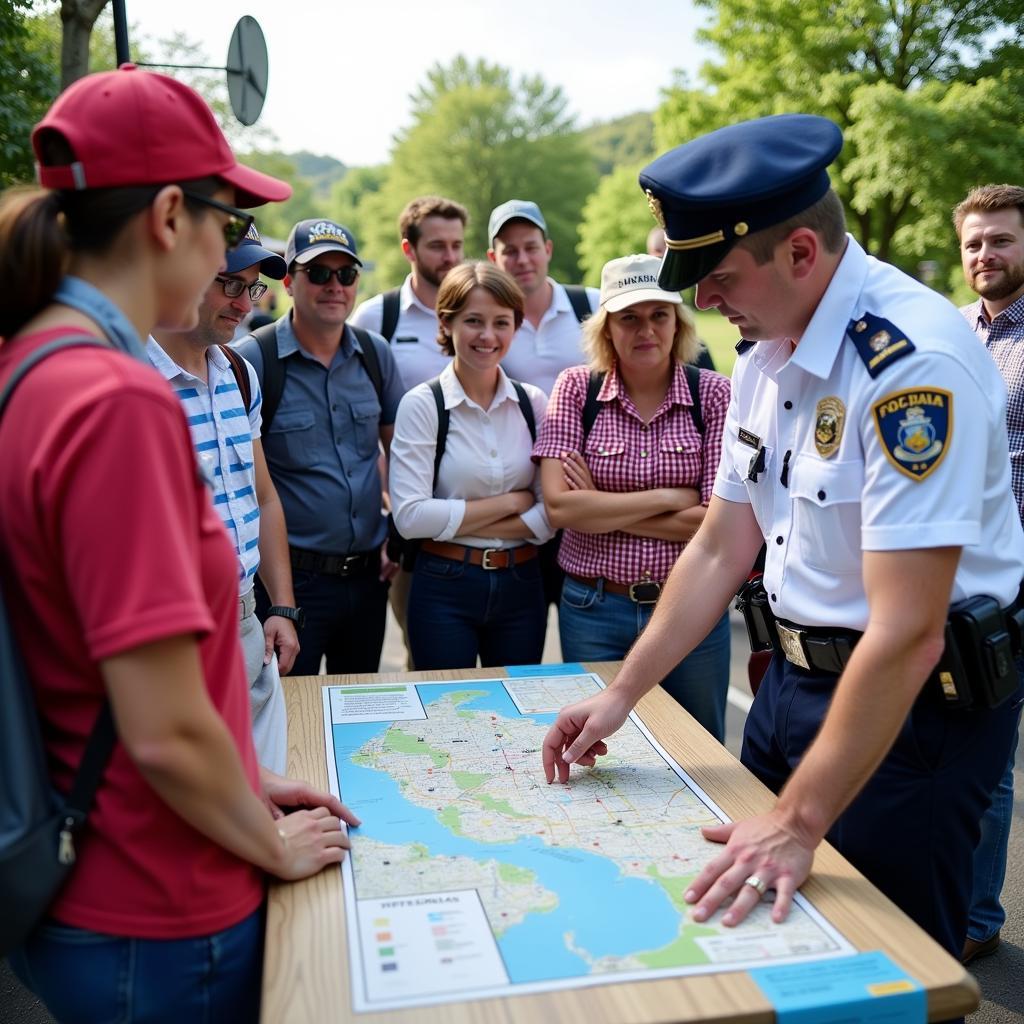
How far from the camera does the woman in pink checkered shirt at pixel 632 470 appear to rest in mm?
3117

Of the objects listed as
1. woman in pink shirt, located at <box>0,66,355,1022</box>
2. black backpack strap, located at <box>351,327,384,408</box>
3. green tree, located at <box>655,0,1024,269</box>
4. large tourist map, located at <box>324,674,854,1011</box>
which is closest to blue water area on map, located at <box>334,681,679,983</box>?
large tourist map, located at <box>324,674,854,1011</box>

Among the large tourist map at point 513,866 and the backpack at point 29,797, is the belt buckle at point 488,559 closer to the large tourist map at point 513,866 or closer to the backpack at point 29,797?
the large tourist map at point 513,866

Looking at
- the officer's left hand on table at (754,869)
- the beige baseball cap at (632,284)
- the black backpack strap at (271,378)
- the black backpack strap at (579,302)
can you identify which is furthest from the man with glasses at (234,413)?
the black backpack strap at (579,302)

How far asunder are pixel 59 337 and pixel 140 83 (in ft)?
1.22

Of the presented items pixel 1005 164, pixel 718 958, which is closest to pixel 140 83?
pixel 718 958

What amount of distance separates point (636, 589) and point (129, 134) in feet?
7.26

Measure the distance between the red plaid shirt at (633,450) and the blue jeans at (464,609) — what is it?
9.3 inches

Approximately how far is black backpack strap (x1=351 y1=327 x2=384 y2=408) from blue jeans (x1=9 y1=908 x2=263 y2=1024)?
2563 mm

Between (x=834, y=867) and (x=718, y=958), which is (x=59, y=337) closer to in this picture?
(x=718, y=958)

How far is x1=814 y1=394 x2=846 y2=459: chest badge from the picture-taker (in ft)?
5.85

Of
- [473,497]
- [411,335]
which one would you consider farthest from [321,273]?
[473,497]

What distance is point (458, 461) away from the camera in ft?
11.2

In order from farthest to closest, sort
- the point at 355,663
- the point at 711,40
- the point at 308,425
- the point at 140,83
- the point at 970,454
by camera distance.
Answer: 1. the point at 711,40
2. the point at 355,663
3. the point at 308,425
4. the point at 970,454
5. the point at 140,83

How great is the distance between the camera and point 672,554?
3150 mm
